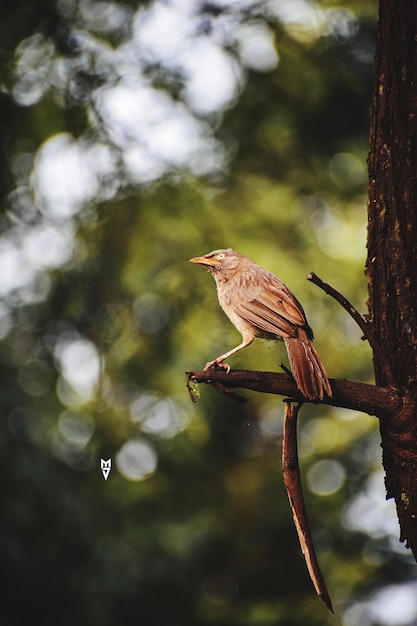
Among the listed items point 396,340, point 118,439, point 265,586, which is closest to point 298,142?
point 118,439

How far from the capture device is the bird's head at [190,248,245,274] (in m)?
4.49

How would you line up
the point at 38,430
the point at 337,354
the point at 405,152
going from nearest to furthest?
1. the point at 405,152
2. the point at 38,430
3. the point at 337,354

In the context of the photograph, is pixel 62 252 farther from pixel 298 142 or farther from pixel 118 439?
pixel 298 142

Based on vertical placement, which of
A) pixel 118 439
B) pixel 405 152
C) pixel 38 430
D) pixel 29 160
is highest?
pixel 405 152

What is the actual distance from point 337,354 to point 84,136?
336 centimetres

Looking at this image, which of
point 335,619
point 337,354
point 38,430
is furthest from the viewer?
point 337,354

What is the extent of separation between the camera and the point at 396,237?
3102 millimetres

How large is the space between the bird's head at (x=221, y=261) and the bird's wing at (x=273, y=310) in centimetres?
50

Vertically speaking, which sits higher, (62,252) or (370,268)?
(370,268)

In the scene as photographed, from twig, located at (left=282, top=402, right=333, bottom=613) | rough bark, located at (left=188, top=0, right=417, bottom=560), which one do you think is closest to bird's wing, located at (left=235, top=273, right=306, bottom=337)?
rough bark, located at (left=188, top=0, right=417, bottom=560)

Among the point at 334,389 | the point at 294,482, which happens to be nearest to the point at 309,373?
the point at 334,389

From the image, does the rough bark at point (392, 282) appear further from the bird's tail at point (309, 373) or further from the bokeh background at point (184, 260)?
the bokeh background at point (184, 260)

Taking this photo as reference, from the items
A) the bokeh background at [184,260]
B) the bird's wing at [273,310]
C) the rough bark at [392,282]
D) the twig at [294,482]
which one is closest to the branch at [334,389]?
the rough bark at [392,282]

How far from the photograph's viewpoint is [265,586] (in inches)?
315
